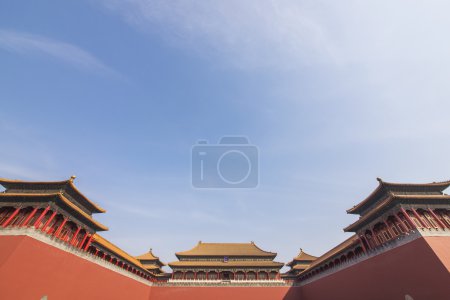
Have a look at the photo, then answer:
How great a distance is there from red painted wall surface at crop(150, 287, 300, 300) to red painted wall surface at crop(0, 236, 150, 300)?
10056 mm

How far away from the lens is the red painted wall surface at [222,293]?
86.4 ft

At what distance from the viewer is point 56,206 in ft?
49.8

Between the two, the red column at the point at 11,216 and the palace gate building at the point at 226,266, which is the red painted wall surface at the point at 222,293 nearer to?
the palace gate building at the point at 226,266

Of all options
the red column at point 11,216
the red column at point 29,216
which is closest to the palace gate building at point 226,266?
the red column at point 29,216

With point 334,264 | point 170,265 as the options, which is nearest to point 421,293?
point 334,264

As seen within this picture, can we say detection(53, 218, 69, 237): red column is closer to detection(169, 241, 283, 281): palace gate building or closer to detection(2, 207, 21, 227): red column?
detection(2, 207, 21, 227): red column

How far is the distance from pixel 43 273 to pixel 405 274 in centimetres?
2102

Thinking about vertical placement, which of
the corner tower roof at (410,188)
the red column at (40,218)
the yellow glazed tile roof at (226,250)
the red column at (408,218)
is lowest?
the red column at (408,218)

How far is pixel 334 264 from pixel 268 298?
29.9ft

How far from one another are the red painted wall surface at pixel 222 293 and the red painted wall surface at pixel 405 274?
997cm

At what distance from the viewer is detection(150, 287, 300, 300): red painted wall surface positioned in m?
26.3

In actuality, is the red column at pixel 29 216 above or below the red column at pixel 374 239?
above

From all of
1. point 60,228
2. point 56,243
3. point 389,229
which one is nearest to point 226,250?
point 389,229

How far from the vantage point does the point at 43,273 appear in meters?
13.2
